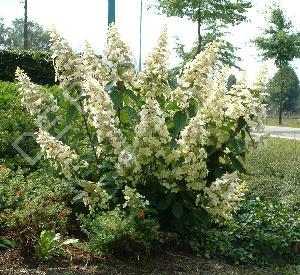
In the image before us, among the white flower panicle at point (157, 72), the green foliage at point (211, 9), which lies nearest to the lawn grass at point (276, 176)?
the white flower panicle at point (157, 72)

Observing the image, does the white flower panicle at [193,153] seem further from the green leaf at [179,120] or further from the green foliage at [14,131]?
the green foliage at [14,131]

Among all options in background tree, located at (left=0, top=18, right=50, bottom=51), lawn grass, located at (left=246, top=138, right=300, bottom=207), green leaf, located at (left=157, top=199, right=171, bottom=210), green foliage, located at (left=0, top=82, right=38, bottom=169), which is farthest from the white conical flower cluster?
background tree, located at (left=0, top=18, right=50, bottom=51)

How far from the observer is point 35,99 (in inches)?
171

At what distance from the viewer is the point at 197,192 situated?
14.3 ft

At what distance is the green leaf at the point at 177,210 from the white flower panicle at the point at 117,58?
100 cm

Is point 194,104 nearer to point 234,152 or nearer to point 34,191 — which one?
point 234,152

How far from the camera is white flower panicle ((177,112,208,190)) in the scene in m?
3.94

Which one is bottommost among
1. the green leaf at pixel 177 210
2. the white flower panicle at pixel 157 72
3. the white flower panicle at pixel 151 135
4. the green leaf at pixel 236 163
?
the green leaf at pixel 177 210

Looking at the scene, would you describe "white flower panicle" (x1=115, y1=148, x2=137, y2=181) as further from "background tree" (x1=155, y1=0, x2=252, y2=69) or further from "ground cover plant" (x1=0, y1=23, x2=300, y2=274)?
"background tree" (x1=155, y1=0, x2=252, y2=69)

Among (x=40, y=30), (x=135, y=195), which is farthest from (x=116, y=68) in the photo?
(x=40, y=30)

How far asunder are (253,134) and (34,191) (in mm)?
1864

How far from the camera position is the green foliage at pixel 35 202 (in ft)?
13.0

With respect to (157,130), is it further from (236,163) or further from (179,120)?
(236,163)

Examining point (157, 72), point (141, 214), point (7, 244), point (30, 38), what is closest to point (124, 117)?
point (157, 72)
